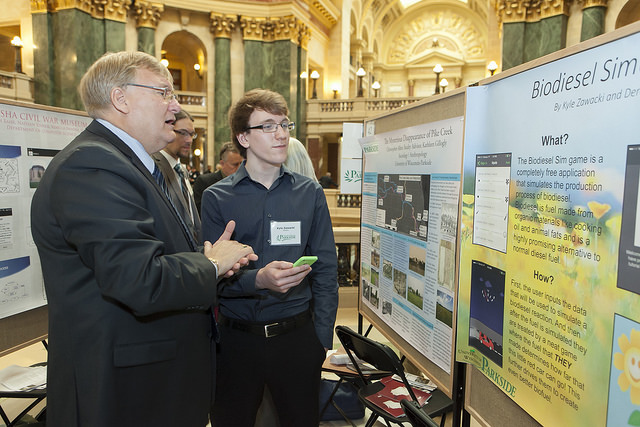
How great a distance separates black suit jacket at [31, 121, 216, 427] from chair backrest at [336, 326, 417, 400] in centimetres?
105

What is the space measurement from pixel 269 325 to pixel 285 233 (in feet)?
1.48

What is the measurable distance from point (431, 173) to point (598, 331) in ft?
3.84

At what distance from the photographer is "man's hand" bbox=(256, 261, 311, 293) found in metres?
1.93

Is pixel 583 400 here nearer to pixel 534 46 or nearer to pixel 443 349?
pixel 443 349

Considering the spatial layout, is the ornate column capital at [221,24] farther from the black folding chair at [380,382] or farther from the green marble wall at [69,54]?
the black folding chair at [380,382]

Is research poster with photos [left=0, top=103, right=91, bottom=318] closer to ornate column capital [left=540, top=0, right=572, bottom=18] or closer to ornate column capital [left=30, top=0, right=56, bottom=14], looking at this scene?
ornate column capital [left=30, top=0, right=56, bottom=14]

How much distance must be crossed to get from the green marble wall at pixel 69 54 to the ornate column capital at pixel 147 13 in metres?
1.84

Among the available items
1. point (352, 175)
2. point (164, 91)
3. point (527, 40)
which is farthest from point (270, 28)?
point (164, 91)

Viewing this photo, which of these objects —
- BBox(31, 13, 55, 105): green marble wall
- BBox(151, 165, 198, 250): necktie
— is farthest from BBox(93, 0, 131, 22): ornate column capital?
BBox(151, 165, 198, 250): necktie

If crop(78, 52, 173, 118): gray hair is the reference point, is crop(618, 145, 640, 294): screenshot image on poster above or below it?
below

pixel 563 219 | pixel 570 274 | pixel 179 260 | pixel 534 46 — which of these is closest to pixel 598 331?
pixel 570 274

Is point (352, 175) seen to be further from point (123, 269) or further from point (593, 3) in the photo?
point (593, 3)

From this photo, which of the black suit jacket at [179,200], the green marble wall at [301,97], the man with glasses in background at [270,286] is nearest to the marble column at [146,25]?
the green marble wall at [301,97]

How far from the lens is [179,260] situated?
1.53m
